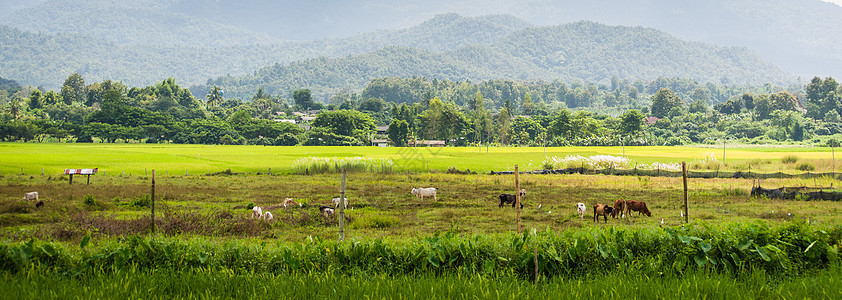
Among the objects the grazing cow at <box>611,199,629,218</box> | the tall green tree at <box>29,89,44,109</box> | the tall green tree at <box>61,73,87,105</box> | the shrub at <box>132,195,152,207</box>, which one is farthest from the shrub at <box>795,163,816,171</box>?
the tall green tree at <box>61,73,87,105</box>

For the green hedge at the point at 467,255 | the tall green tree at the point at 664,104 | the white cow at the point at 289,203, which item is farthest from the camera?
the tall green tree at the point at 664,104

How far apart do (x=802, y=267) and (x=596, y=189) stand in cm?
1577

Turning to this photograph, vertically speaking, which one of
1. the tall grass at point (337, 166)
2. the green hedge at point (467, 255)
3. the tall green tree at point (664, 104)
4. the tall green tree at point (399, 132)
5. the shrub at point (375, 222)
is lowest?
the shrub at point (375, 222)

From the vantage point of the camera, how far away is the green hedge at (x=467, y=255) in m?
5.98

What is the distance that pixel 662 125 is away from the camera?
10069cm

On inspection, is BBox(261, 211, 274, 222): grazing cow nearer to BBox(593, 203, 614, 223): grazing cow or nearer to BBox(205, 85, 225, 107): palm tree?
BBox(593, 203, 614, 223): grazing cow

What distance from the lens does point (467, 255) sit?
6.20m

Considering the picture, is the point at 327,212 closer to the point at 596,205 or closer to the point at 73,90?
the point at 596,205

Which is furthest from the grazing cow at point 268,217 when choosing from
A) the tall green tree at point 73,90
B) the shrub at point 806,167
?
the tall green tree at point 73,90

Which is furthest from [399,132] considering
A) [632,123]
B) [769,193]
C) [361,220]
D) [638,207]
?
[361,220]

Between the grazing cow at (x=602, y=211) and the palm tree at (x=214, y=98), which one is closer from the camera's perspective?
the grazing cow at (x=602, y=211)

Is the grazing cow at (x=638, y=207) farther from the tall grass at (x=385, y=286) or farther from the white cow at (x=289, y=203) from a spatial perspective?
the white cow at (x=289, y=203)

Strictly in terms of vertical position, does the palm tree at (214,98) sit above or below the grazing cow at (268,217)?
above

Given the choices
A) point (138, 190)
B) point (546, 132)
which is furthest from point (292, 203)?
point (546, 132)
